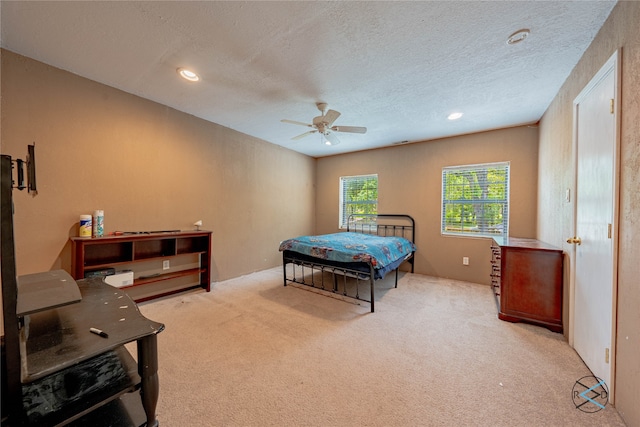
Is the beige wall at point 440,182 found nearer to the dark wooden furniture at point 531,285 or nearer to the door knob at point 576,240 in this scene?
the dark wooden furniture at point 531,285

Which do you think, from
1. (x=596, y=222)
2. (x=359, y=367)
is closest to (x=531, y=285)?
(x=596, y=222)

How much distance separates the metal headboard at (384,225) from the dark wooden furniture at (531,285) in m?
1.96

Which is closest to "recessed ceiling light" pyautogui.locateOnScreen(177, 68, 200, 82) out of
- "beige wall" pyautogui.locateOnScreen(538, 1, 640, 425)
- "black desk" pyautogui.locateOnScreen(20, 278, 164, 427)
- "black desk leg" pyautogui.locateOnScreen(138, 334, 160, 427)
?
"black desk" pyautogui.locateOnScreen(20, 278, 164, 427)

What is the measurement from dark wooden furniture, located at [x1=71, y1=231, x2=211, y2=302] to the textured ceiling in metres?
1.75

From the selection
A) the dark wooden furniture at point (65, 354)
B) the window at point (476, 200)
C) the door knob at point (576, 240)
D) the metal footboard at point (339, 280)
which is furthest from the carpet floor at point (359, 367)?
the window at point (476, 200)

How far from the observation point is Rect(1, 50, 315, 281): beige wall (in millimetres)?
2268

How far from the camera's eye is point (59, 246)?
2.45 metres

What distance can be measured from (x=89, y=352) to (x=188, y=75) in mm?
2556

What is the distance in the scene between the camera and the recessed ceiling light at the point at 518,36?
1768 mm

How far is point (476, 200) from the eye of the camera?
158 inches

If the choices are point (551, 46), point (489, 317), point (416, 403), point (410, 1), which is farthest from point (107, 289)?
point (551, 46)

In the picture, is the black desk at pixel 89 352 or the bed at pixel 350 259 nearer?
the black desk at pixel 89 352

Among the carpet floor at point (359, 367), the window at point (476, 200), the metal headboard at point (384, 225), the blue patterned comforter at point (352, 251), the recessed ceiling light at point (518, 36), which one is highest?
the recessed ceiling light at point (518, 36)

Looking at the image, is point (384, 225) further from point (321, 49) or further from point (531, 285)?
point (321, 49)
